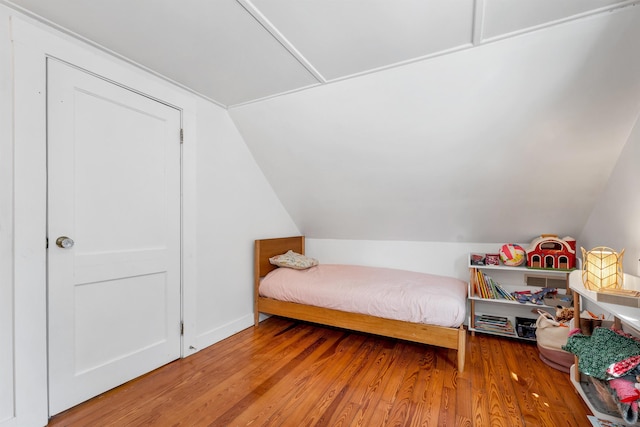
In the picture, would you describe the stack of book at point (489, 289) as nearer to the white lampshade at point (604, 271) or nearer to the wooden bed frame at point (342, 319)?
the wooden bed frame at point (342, 319)

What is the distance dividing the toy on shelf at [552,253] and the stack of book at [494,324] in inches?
24.2

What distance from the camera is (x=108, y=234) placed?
196cm

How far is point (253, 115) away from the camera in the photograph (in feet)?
9.02

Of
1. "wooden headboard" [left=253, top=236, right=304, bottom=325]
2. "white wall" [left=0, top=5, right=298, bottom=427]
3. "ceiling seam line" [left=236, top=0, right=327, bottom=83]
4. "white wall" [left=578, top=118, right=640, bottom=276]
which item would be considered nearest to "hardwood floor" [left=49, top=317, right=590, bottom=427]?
"white wall" [left=0, top=5, right=298, bottom=427]

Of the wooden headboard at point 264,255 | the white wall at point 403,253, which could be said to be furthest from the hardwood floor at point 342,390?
the white wall at point 403,253

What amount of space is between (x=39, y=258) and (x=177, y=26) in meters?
1.49

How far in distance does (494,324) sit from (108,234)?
3.41 meters

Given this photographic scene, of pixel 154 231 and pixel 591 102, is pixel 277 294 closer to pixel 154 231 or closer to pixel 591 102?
pixel 154 231

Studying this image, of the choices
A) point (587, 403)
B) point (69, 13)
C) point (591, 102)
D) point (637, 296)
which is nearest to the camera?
point (637, 296)

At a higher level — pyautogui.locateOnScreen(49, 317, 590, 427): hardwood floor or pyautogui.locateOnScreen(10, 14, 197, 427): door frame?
pyautogui.locateOnScreen(10, 14, 197, 427): door frame

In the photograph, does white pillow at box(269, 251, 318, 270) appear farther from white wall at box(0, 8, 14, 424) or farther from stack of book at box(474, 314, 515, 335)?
white wall at box(0, 8, 14, 424)

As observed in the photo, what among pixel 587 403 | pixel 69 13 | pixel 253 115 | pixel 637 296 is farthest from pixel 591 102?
pixel 69 13

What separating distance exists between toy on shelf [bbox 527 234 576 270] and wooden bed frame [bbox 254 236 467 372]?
117cm

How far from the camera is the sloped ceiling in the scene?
1.53 m
